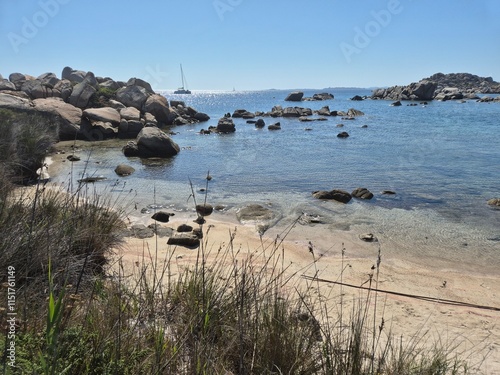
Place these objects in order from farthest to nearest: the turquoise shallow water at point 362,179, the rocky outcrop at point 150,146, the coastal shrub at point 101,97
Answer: the coastal shrub at point 101,97 → the rocky outcrop at point 150,146 → the turquoise shallow water at point 362,179

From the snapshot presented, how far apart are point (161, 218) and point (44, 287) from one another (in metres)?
7.10

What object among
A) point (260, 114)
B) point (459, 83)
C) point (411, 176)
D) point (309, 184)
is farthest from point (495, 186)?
point (459, 83)

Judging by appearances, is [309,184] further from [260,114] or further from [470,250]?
[260,114]

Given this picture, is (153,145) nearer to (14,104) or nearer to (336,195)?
(14,104)

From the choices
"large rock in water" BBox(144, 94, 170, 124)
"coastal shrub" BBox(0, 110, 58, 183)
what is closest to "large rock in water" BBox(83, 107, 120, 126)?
"large rock in water" BBox(144, 94, 170, 124)

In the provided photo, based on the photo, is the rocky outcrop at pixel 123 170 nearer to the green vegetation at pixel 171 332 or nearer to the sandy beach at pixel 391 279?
the sandy beach at pixel 391 279

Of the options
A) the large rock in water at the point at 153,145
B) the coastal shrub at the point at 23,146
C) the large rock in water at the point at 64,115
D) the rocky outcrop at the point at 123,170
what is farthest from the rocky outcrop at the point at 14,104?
the rocky outcrop at the point at 123,170

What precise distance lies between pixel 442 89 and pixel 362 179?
9475 centimetres

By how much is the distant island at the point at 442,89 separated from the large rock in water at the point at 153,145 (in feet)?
239

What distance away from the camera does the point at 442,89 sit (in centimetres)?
9812

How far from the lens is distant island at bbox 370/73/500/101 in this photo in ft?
267

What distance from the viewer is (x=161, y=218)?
1062cm

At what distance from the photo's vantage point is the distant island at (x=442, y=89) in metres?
81.3

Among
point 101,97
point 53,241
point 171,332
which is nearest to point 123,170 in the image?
point 53,241
